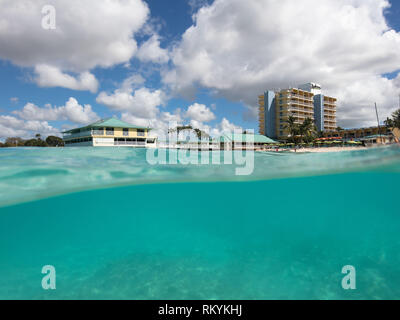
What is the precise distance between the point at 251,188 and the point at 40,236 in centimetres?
2151

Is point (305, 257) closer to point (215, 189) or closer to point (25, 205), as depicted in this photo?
point (215, 189)

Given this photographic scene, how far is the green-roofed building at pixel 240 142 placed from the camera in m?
55.6

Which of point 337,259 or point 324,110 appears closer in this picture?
point 337,259

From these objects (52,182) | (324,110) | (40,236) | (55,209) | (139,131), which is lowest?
(40,236)

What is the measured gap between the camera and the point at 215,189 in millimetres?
20281

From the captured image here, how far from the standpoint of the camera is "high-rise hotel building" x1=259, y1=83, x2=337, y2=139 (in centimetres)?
7912

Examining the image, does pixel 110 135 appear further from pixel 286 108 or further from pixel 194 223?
pixel 286 108

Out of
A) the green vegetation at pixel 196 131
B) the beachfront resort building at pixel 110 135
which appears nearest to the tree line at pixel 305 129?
the green vegetation at pixel 196 131

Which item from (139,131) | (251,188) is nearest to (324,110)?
(139,131)

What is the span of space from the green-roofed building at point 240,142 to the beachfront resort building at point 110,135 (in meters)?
18.3

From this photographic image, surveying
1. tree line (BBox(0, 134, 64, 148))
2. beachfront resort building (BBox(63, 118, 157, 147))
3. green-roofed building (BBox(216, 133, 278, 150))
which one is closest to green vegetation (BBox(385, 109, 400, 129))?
green-roofed building (BBox(216, 133, 278, 150))

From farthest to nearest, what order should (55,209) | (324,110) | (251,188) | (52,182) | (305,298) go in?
(324,110) < (251,188) < (55,209) < (52,182) < (305,298)

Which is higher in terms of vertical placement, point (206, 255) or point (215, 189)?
point (215, 189)

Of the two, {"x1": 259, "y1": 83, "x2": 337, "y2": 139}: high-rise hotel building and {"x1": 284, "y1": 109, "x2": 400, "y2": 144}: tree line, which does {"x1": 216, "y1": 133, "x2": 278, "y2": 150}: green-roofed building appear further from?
{"x1": 259, "y1": 83, "x2": 337, "y2": 139}: high-rise hotel building
